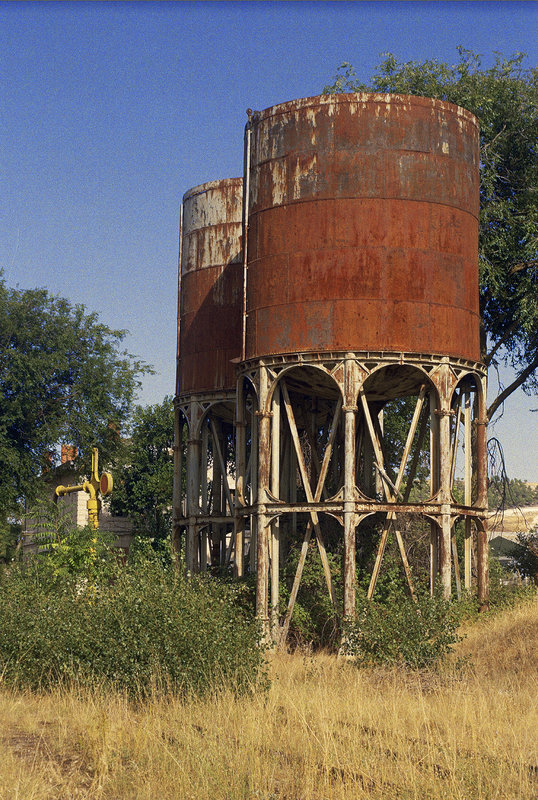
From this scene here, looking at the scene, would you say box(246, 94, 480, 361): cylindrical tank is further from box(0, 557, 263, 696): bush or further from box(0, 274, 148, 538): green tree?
box(0, 274, 148, 538): green tree

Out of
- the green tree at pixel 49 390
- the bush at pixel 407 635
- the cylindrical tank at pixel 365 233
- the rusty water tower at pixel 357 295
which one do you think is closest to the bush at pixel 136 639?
the bush at pixel 407 635

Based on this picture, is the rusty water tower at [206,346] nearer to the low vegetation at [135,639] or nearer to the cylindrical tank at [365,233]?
the cylindrical tank at [365,233]

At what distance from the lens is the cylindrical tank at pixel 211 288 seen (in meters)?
34.9

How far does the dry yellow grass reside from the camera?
1344 centimetres

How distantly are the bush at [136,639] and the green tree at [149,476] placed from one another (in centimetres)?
3005

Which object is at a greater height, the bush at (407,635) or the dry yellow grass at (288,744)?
the bush at (407,635)

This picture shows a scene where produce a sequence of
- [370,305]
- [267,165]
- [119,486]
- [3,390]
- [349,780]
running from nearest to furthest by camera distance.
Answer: [349,780] → [370,305] → [267,165] → [3,390] → [119,486]

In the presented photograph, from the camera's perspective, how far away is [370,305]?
26.8m

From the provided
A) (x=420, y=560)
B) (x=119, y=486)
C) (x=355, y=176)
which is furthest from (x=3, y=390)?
(x=355, y=176)

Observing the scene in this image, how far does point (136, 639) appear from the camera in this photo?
65.4 ft

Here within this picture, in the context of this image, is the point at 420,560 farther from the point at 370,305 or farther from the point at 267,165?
the point at 267,165

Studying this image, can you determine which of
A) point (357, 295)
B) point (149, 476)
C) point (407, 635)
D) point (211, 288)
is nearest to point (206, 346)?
point (211, 288)

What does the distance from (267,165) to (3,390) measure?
20.6m

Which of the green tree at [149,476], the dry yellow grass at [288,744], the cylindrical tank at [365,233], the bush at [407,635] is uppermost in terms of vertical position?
the cylindrical tank at [365,233]
